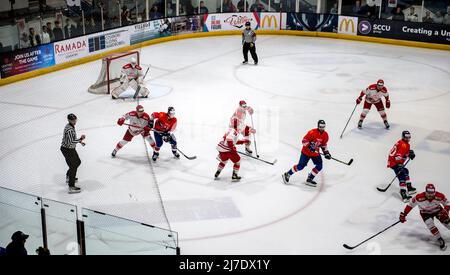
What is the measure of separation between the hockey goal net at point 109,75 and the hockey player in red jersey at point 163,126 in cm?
508

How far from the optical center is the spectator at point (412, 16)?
888 inches

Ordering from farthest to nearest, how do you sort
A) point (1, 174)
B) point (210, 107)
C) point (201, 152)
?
point (210, 107)
point (201, 152)
point (1, 174)

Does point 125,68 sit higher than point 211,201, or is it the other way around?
point 125,68

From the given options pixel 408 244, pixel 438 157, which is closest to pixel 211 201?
pixel 408 244

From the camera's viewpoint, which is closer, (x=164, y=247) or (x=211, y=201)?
(x=164, y=247)

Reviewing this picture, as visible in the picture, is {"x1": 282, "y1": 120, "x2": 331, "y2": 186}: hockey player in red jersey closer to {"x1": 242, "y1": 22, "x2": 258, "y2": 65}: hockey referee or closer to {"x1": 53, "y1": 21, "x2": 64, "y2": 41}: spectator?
{"x1": 242, "y1": 22, "x2": 258, "y2": 65}: hockey referee

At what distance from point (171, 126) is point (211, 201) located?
1999 mm

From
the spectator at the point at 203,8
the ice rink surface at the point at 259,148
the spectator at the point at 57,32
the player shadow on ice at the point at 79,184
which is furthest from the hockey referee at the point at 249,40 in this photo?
A: the player shadow on ice at the point at 79,184

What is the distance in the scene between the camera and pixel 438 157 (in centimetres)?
1278

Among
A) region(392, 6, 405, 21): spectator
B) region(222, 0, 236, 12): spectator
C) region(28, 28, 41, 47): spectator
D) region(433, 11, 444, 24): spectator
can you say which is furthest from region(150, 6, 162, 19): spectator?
region(433, 11, 444, 24): spectator

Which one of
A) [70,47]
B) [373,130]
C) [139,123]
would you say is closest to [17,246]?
[139,123]

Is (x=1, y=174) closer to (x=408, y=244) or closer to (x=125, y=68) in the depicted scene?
(x=125, y=68)
